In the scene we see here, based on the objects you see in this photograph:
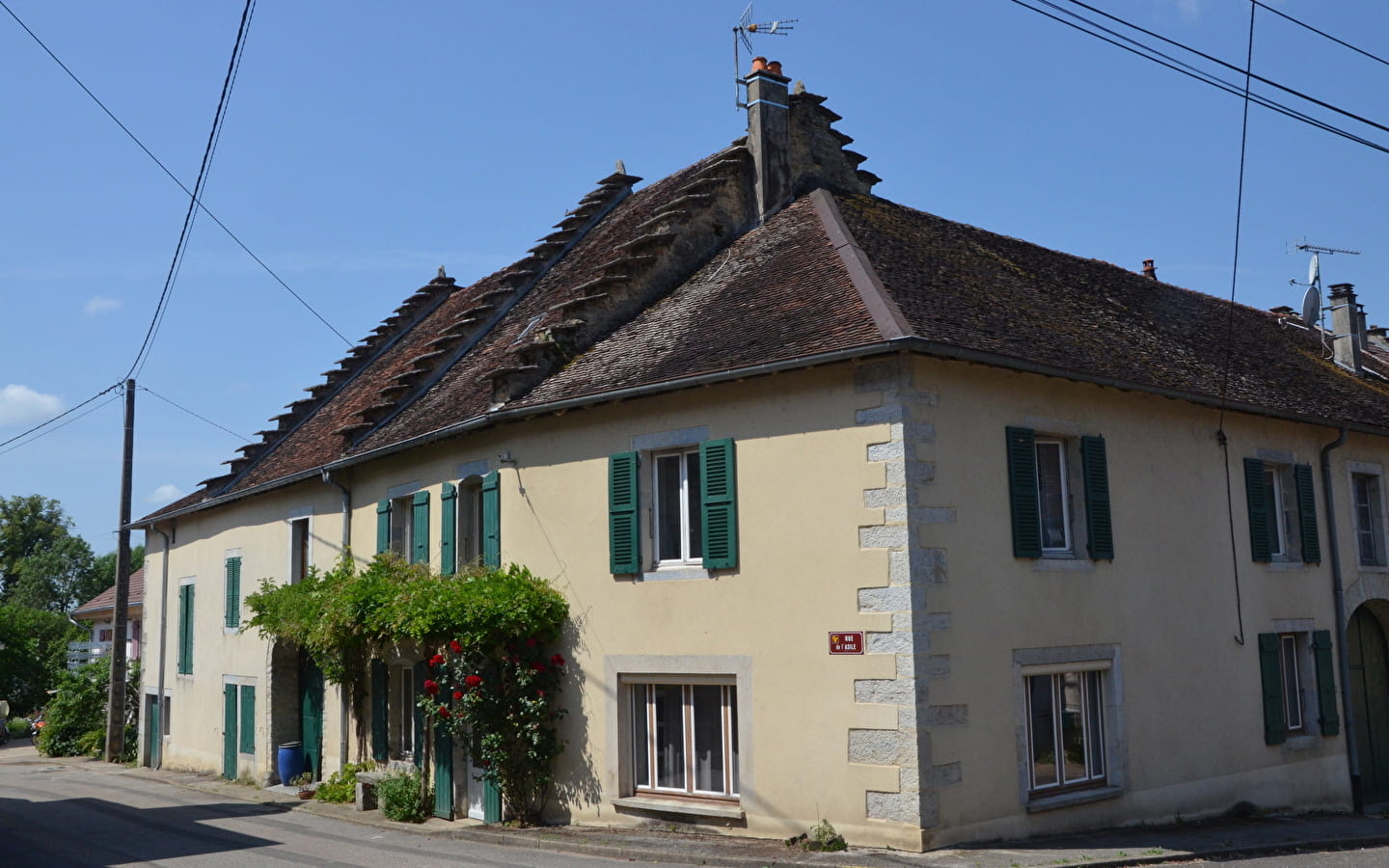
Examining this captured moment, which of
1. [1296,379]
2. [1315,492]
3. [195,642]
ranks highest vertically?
[1296,379]

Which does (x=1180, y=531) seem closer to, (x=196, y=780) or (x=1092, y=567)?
(x=1092, y=567)

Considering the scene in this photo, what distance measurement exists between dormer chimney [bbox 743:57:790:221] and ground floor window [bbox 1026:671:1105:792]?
6.89 m

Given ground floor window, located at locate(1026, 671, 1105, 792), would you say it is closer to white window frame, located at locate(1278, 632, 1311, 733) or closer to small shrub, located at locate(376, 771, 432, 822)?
white window frame, located at locate(1278, 632, 1311, 733)

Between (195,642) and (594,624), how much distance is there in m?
14.2

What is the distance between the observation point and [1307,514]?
15.9m

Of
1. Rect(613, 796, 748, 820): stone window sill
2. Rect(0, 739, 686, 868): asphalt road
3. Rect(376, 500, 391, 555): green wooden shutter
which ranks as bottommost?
Rect(0, 739, 686, 868): asphalt road

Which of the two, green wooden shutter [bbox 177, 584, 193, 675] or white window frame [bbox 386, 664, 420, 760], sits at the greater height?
green wooden shutter [bbox 177, 584, 193, 675]

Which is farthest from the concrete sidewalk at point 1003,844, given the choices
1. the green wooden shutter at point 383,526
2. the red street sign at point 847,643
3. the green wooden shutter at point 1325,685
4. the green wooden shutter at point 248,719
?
the green wooden shutter at point 248,719

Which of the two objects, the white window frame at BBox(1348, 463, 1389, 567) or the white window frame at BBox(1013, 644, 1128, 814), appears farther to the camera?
the white window frame at BBox(1348, 463, 1389, 567)

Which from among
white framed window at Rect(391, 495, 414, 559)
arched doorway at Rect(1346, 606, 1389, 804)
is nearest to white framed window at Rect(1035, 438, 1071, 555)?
arched doorway at Rect(1346, 606, 1389, 804)

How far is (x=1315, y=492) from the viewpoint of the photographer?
53.4ft

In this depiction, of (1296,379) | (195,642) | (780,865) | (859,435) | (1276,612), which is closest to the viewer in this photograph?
(780,865)

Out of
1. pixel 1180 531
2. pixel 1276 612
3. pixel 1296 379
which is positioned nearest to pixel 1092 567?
pixel 1180 531

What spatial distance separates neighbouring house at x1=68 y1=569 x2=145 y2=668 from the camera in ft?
105
